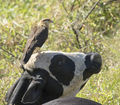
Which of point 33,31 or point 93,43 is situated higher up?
point 33,31

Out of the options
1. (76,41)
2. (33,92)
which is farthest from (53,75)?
(76,41)

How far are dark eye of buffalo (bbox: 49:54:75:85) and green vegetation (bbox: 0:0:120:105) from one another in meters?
1.11

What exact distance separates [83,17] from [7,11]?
3231 millimetres

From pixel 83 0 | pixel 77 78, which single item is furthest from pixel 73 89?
pixel 83 0

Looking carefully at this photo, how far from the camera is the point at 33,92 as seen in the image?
3.06 m

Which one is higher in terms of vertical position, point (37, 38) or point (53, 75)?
point (53, 75)

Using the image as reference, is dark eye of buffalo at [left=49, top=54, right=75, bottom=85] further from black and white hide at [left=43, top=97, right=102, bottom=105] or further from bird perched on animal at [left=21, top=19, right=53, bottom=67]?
bird perched on animal at [left=21, top=19, right=53, bottom=67]

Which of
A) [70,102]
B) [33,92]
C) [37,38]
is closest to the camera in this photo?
[70,102]

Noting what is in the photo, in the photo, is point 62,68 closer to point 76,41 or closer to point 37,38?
point 37,38

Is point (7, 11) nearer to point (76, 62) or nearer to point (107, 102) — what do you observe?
point (107, 102)

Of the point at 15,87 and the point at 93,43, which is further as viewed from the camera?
the point at 93,43

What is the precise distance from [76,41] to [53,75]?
3287mm

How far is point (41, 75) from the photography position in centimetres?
307

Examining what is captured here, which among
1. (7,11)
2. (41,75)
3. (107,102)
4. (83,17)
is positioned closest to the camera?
(41,75)
